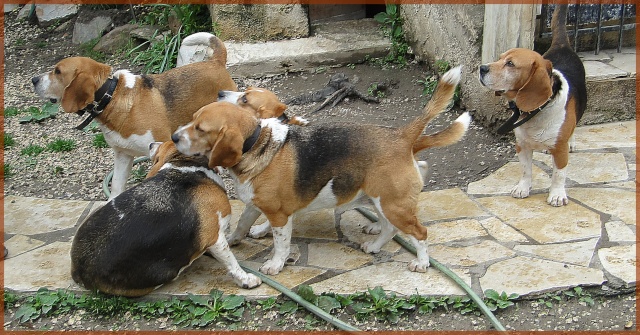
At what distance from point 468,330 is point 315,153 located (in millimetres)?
1589

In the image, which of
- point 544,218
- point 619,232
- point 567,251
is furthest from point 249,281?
point 619,232

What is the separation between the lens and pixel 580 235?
546 cm

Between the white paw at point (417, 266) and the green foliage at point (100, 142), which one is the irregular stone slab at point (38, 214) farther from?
the white paw at point (417, 266)

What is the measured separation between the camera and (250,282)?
197 inches

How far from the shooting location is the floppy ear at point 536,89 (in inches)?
219

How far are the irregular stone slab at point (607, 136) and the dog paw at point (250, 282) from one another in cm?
368

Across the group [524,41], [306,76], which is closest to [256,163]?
[524,41]

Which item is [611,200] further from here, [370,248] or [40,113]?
[40,113]

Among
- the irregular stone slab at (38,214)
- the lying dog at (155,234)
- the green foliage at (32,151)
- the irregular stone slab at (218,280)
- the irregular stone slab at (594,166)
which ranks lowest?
the irregular stone slab at (218,280)

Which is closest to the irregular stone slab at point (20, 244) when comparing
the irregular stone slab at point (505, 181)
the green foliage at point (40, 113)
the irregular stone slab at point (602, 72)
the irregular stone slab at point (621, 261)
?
the green foliage at point (40, 113)

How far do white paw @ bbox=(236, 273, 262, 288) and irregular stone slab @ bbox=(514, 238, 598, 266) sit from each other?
1984mm

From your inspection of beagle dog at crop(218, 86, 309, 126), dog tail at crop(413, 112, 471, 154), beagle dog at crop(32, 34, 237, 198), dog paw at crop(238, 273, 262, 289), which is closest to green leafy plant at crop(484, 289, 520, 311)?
dog tail at crop(413, 112, 471, 154)

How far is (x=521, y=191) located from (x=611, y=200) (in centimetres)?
74

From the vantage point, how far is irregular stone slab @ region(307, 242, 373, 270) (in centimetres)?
529
